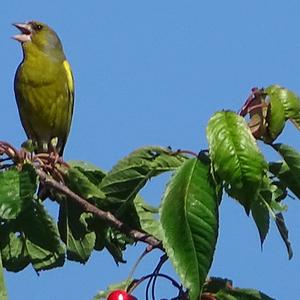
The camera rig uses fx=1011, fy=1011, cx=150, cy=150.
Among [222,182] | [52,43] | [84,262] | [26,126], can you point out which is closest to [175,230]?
[222,182]

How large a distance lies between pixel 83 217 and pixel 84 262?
0.48 ft

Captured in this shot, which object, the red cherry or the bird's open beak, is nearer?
the red cherry

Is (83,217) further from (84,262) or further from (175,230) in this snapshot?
(175,230)

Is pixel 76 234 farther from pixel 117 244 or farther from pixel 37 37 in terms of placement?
pixel 37 37

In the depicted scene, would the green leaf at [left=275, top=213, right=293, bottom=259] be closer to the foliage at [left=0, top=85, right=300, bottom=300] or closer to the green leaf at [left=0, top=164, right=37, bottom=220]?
the foliage at [left=0, top=85, right=300, bottom=300]

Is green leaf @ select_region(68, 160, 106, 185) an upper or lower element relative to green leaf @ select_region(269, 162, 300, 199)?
lower

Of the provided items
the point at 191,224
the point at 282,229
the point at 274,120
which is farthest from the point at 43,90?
the point at 191,224

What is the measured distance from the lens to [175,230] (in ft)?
8.18

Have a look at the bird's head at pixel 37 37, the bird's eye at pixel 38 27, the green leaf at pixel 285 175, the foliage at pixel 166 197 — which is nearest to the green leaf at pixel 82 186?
the foliage at pixel 166 197

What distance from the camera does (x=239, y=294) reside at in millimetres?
2750

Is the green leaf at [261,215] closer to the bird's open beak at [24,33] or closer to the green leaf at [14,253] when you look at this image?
the green leaf at [14,253]

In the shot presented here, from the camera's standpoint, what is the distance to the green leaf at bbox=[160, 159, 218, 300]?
7.98ft

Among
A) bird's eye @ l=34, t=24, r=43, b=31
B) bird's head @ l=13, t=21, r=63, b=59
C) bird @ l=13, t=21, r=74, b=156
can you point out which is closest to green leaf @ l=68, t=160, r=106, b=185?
bird @ l=13, t=21, r=74, b=156

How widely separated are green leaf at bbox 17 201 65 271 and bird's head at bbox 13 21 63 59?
3.99 meters
